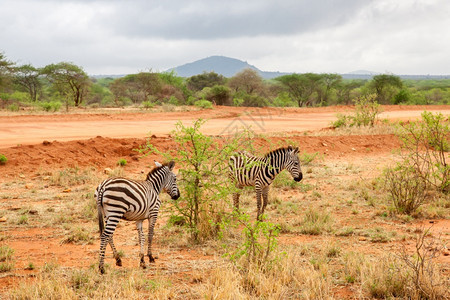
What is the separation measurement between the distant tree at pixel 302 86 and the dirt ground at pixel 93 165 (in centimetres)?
3041

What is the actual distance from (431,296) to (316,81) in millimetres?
55281

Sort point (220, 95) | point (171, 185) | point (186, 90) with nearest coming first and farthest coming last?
point (171, 185) → point (220, 95) → point (186, 90)

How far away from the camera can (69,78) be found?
139ft

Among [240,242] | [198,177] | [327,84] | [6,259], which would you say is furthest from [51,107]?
[327,84]

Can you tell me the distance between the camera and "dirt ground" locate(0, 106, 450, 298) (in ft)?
21.7

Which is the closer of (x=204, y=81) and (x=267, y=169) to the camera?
(x=267, y=169)

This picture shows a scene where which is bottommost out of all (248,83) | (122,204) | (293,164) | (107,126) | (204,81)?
(122,204)

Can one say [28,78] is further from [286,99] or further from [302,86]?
[302,86]

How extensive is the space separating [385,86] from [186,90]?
27.6 metres

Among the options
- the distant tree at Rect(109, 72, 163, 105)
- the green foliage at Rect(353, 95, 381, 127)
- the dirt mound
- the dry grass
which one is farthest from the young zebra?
the distant tree at Rect(109, 72, 163, 105)

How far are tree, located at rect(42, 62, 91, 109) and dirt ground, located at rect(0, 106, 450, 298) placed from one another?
1584cm

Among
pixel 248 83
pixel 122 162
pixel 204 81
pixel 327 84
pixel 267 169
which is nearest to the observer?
pixel 267 169

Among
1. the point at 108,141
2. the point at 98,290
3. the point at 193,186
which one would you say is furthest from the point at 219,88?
the point at 98,290

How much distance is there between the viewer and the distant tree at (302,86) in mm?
56438
